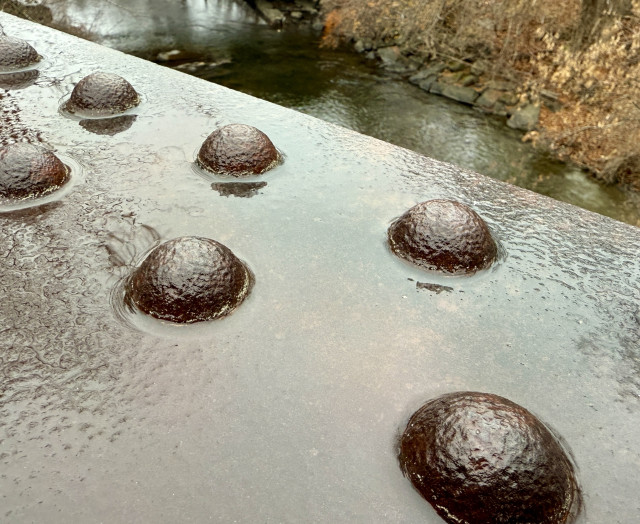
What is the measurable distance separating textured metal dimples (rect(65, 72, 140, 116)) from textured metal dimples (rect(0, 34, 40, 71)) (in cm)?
74

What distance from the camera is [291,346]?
1.66 meters

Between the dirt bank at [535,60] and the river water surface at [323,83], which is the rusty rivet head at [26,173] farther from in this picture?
the dirt bank at [535,60]

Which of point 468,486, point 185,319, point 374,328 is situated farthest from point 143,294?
point 468,486

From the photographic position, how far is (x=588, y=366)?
5.35 ft

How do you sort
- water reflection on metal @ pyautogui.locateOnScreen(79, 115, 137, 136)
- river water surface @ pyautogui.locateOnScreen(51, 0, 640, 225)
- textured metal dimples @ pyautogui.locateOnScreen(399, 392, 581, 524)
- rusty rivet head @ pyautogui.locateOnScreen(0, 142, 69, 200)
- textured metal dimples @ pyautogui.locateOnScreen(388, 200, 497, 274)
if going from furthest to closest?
river water surface @ pyautogui.locateOnScreen(51, 0, 640, 225) < water reflection on metal @ pyautogui.locateOnScreen(79, 115, 137, 136) < rusty rivet head @ pyautogui.locateOnScreen(0, 142, 69, 200) < textured metal dimples @ pyautogui.locateOnScreen(388, 200, 497, 274) < textured metal dimples @ pyautogui.locateOnScreen(399, 392, 581, 524)

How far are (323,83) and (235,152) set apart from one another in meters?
11.6

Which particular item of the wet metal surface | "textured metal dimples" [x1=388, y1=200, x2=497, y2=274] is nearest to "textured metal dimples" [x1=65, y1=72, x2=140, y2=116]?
the wet metal surface

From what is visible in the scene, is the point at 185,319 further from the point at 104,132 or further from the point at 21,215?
the point at 104,132

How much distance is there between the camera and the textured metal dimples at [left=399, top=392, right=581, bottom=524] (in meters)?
1.23

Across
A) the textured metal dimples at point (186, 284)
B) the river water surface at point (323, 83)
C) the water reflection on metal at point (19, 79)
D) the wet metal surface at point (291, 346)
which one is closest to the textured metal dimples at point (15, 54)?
the water reflection on metal at point (19, 79)

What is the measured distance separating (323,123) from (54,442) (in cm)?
212

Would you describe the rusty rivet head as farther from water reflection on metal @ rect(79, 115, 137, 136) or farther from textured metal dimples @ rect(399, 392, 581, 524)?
textured metal dimples @ rect(399, 392, 581, 524)

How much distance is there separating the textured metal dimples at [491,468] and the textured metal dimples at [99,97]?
2.44 metres

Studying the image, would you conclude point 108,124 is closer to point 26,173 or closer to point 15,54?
point 26,173
